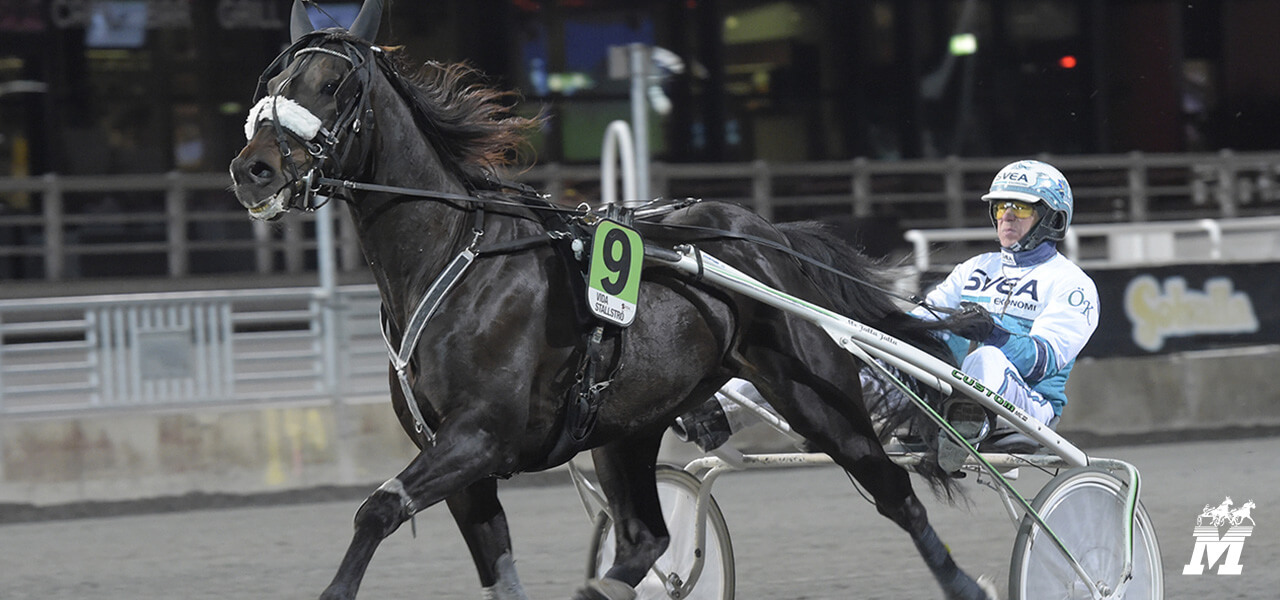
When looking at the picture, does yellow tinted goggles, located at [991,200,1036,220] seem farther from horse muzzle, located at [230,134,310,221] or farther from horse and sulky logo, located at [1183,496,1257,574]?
horse muzzle, located at [230,134,310,221]

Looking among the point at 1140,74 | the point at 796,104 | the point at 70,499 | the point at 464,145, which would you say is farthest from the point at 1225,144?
the point at 464,145

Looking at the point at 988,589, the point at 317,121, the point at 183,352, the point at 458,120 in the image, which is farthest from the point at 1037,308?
the point at 183,352

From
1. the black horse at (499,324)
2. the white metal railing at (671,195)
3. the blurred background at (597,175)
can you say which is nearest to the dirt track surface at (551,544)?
the blurred background at (597,175)

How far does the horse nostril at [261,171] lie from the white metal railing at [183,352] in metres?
4.50

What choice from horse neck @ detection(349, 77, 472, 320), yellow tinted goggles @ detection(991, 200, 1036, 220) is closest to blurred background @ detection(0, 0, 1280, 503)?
yellow tinted goggles @ detection(991, 200, 1036, 220)

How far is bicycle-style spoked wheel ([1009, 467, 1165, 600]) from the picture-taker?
15.0 feet

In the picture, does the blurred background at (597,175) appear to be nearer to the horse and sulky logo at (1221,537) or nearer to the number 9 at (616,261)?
the horse and sulky logo at (1221,537)

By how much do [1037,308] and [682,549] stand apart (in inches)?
54.5

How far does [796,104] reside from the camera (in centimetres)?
1591

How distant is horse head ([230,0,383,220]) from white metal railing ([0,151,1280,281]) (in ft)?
26.5

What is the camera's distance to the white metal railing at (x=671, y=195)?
44.4 ft

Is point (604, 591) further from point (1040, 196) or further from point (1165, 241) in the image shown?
point (1165, 241)

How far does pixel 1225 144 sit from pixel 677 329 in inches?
587

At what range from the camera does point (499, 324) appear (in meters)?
4.18
